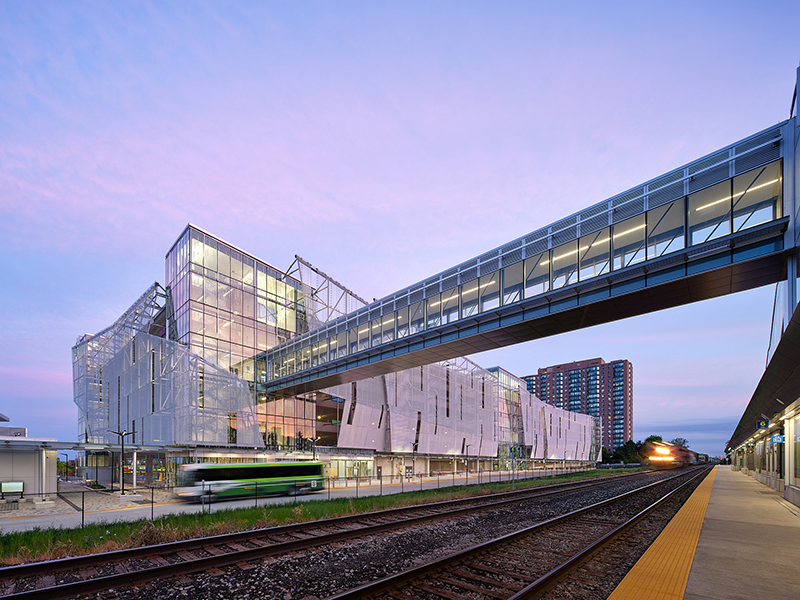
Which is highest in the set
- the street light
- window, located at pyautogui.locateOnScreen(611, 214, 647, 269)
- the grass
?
window, located at pyautogui.locateOnScreen(611, 214, 647, 269)

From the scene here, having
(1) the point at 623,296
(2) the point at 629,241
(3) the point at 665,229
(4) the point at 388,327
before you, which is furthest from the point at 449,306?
(3) the point at 665,229

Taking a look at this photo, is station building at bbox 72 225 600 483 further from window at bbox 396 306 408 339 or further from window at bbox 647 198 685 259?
window at bbox 647 198 685 259

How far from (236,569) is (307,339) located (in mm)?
37110

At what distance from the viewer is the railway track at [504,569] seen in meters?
9.13

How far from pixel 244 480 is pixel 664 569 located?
24960 millimetres

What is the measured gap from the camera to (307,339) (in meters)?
47.8

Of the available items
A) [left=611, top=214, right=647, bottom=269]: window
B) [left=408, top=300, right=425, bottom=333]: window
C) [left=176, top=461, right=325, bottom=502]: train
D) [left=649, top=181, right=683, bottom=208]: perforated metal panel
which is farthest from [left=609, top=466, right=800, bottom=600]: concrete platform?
[left=176, top=461, right=325, bottom=502]: train

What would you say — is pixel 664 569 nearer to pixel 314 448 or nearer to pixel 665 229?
pixel 665 229

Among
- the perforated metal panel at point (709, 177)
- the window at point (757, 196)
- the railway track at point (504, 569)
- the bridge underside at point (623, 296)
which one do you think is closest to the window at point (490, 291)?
the bridge underside at point (623, 296)

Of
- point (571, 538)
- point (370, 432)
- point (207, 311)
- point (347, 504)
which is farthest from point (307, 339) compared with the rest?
point (571, 538)

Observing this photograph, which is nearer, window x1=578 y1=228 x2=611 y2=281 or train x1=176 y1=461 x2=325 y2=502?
window x1=578 y1=228 x2=611 y2=281

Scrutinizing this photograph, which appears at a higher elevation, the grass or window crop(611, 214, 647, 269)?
window crop(611, 214, 647, 269)

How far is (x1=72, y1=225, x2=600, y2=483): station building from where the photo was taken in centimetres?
4406

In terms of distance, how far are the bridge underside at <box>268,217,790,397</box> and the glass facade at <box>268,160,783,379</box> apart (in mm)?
515
